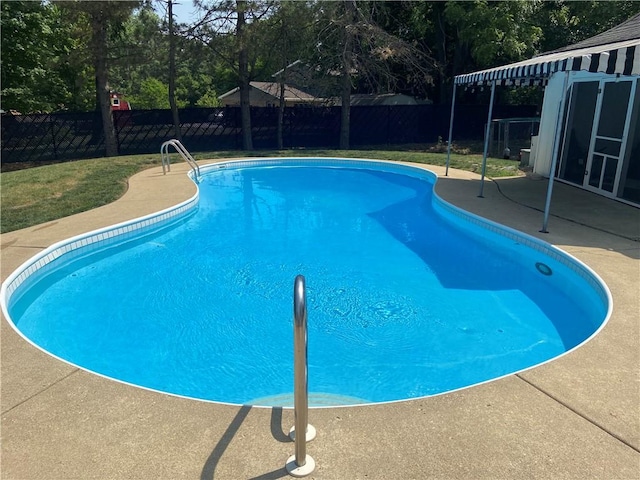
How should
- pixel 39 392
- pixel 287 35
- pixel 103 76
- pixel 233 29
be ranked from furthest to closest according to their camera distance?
1. pixel 287 35
2. pixel 233 29
3. pixel 103 76
4. pixel 39 392

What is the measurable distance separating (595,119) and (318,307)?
23.3ft

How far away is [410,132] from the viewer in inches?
786

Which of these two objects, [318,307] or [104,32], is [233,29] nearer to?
[104,32]

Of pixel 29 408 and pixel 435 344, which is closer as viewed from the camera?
pixel 29 408

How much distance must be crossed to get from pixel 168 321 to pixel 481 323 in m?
3.57

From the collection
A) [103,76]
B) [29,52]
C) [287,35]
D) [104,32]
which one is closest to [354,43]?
[287,35]

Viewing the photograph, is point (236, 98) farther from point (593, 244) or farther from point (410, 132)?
point (593, 244)

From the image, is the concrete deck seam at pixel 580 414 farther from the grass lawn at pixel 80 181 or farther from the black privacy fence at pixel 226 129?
the black privacy fence at pixel 226 129

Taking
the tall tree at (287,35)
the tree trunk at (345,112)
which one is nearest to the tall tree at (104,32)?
the tall tree at (287,35)

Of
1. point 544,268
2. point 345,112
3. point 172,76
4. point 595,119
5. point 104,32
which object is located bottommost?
point 544,268

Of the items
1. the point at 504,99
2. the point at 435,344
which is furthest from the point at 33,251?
the point at 504,99

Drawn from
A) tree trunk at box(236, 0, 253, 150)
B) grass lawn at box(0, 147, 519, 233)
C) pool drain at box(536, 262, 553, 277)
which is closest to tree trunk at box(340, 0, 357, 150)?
grass lawn at box(0, 147, 519, 233)

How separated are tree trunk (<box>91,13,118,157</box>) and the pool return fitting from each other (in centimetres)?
1575

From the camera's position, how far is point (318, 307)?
5.62 meters
